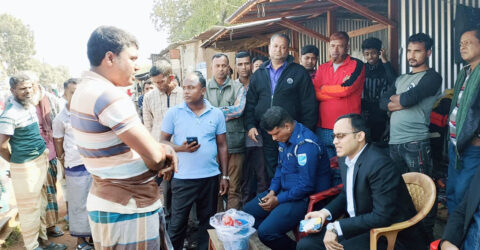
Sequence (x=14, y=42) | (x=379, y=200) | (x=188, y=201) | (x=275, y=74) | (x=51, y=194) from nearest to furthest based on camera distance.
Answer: (x=379, y=200) < (x=188, y=201) < (x=275, y=74) < (x=51, y=194) < (x=14, y=42)

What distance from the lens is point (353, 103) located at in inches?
154

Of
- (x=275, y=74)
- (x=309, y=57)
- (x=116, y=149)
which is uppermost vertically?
(x=309, y=57)

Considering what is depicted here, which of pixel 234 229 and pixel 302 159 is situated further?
pixel 302 159

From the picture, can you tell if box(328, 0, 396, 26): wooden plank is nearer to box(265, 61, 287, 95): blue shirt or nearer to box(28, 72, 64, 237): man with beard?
box(265, 61, 287, 95): blue shirt

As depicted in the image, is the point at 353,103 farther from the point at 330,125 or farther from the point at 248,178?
the point at 248,178

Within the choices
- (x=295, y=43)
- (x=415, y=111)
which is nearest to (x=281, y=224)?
(x=415, y=111)

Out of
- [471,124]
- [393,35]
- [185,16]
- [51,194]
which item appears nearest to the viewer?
[471,124]

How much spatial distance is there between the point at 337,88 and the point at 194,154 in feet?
5.27

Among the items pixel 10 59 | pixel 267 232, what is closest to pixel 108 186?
pixel 267 232

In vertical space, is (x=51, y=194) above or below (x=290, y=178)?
below

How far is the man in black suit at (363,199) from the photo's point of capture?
2527 millimetres

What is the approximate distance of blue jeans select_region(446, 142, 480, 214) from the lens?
2.93 meters

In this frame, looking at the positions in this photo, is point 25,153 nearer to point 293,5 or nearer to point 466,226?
point 293,5

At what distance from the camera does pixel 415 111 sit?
11.7 ft
